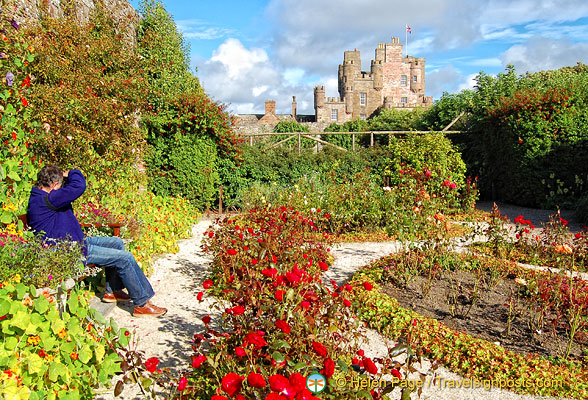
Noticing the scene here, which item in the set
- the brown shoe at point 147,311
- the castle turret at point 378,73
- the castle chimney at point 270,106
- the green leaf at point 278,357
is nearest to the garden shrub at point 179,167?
the brown shoe at point 147,311

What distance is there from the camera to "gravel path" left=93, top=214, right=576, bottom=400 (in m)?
3.00

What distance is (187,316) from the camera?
414 cm

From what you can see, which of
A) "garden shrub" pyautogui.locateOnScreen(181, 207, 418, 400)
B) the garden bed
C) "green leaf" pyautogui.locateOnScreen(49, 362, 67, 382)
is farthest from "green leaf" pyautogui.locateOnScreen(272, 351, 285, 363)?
the garden bed

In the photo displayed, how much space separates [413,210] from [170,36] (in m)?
Answer: 6.85

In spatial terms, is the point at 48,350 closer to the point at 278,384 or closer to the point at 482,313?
the point at 278,384

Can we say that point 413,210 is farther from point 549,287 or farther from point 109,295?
point 109,295

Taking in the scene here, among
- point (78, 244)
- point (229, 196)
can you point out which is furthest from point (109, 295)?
point (229, 196)

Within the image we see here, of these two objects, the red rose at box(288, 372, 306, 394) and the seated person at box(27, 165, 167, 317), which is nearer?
the red rose at box(288, 372, 306, 394)

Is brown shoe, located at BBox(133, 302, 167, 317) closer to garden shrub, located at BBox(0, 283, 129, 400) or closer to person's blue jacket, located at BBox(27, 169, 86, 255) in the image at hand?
person's blue jacket, located at BBox(27, 169, 86, 255)

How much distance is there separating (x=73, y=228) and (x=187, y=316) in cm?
125

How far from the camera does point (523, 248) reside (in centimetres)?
615

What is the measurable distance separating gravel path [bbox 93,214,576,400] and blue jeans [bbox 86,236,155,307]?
23 cm

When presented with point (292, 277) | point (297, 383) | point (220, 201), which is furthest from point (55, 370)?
point (220, 201)

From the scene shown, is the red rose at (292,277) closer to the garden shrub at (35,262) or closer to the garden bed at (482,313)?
the garden shrub at (35,262)
